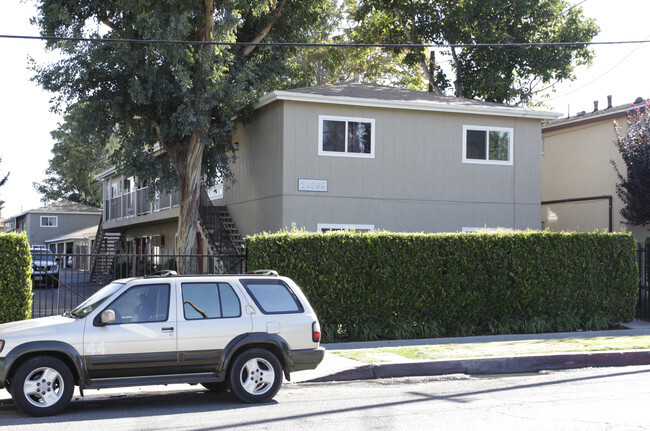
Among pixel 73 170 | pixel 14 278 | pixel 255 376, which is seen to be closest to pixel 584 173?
pixel 14 278

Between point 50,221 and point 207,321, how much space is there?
5970 centimetres

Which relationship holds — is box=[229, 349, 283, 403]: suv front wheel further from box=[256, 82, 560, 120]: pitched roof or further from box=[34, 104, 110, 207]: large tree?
box=[34, 104, 110, 207]: large tree

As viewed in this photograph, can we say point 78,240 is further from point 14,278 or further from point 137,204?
point 14,278

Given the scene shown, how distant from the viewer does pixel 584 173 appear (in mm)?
26391

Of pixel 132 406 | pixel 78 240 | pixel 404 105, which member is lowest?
pixel 132 406

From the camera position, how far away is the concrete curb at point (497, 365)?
10.8 m

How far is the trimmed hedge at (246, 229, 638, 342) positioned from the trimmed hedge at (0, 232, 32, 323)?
4.35 m

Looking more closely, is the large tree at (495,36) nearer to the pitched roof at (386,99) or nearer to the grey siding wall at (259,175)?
the pitched roof at (386,99)

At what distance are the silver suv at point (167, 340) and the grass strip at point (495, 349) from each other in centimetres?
294

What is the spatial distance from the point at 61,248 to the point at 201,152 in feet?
150

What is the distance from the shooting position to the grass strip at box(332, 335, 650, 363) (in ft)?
38.6

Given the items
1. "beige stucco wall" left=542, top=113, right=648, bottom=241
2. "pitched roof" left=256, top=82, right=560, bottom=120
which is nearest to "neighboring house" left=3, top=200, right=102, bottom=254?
"beige stucco wall" left=542, top=113, right=648, bottom=241

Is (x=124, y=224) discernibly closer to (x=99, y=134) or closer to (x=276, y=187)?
(x=99, y=134)

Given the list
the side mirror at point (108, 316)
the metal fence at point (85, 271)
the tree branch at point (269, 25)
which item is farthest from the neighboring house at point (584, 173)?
the side mirror at point (108, 316)
